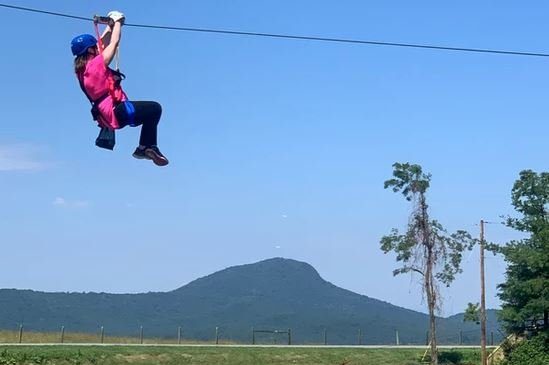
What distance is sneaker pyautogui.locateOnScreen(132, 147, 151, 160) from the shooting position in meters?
9.59

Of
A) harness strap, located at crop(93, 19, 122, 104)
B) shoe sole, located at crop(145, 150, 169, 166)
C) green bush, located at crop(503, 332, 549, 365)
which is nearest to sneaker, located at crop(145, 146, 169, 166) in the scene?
shoe sole, located at crop(145, 150, 169, 166)

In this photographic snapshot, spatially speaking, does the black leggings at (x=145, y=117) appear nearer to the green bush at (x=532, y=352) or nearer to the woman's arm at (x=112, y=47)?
the woman's arm at (x=112, y=47)

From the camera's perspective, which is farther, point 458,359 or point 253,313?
point 253,313

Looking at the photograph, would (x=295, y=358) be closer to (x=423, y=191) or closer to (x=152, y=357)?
(x=152, y=357)

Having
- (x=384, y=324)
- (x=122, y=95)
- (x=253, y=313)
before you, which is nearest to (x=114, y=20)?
(x=122, y=95)

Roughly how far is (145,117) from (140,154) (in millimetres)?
509

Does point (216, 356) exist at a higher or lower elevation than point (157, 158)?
lower

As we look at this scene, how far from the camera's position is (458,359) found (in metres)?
50.4

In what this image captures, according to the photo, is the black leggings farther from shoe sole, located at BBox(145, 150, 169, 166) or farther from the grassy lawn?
the grassy lawn

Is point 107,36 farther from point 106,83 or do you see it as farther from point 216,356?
point 216,356

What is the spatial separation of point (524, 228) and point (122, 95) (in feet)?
→ 137

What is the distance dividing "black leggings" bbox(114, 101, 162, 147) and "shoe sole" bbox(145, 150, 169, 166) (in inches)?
3.8

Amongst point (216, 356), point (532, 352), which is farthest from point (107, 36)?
point (532, 352)

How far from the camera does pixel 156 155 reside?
31.6 feet
